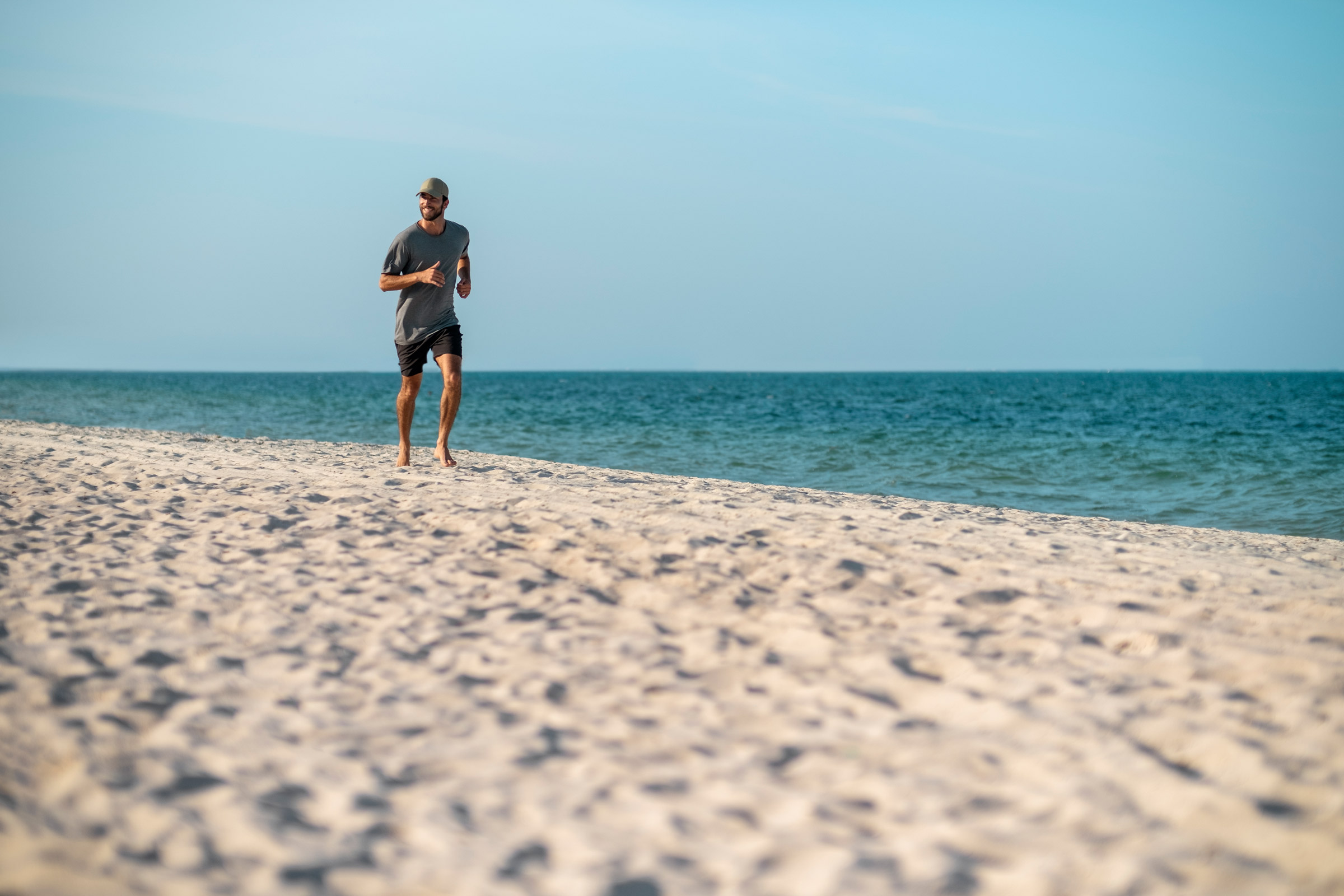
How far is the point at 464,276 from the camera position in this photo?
673cm

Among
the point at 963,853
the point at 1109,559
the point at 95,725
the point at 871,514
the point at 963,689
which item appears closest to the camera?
the point at 963,853

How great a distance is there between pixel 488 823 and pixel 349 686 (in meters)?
0.95

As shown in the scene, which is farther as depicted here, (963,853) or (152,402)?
(152,402)

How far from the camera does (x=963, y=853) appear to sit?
6.08ft

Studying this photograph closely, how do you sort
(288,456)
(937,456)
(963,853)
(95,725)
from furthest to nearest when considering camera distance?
(937,456) → (288,456) → (95,725) → (963,853)

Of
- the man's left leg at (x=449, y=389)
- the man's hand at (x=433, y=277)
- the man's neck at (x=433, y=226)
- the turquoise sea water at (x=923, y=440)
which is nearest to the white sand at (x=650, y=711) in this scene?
the man's left leg at (x=449, y=389)

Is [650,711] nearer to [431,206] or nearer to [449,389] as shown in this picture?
[449,389]

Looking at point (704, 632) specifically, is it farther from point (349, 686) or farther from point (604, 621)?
point (349, 686)

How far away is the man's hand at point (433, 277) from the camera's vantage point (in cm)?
631

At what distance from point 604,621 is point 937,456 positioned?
12657 millimetres

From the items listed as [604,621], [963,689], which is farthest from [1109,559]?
[604,621]

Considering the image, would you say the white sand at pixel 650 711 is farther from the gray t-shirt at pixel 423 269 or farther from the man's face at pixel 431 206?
the man's face at pixel 431 206

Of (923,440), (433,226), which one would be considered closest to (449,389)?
(433,226)

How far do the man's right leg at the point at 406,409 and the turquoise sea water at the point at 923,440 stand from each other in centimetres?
533
